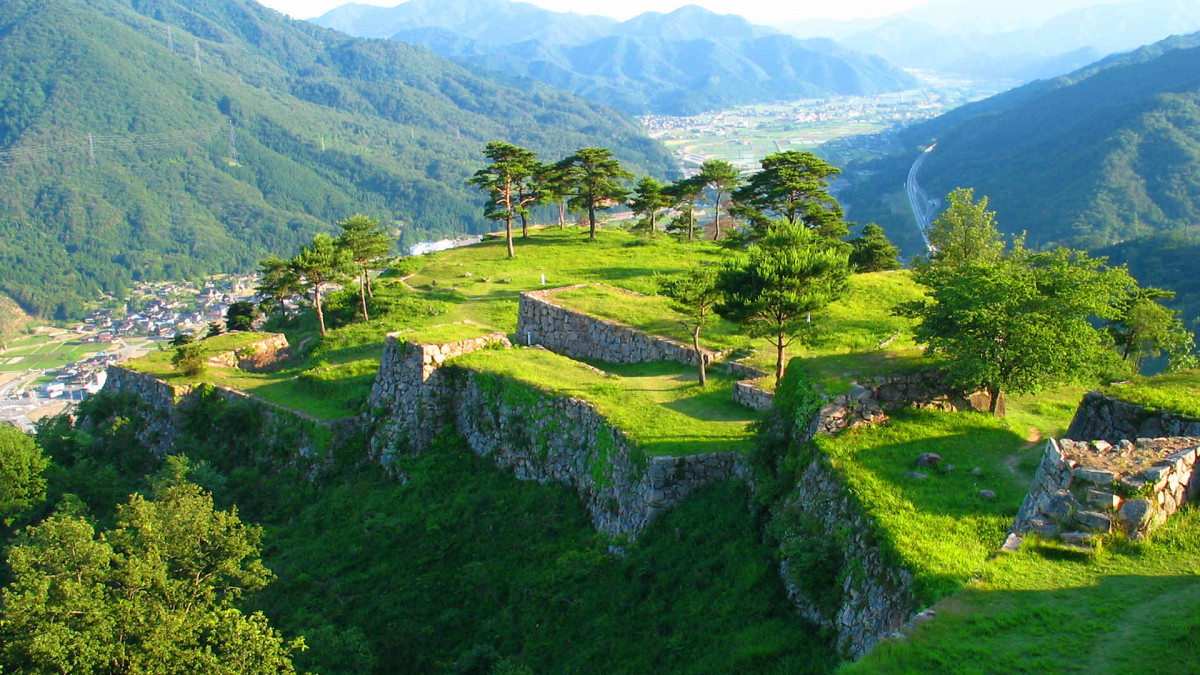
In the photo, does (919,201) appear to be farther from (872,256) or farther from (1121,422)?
(1121,422)

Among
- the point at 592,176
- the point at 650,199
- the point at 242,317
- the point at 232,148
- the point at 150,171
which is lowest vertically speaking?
the point at 242,317

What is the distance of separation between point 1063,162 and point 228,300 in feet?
359

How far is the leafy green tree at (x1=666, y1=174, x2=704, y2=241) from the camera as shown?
3803cm

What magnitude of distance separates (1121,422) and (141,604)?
1538cm

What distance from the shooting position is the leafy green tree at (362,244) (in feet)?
107

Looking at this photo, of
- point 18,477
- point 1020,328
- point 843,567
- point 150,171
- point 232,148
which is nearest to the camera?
point 843,567

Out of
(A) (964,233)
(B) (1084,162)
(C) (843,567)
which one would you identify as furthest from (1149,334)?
(B) (1084,162)

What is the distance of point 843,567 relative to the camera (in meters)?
9.28

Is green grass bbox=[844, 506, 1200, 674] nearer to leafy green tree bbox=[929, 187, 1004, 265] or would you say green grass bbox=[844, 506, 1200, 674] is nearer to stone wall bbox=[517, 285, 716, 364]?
stone wall bbox=[517, 285, 716, 364]

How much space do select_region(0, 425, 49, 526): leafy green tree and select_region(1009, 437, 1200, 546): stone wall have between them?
2542 cm

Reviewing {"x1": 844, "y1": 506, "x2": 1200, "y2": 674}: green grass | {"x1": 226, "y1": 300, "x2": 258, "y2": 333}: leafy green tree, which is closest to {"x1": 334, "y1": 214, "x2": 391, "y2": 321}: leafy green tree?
{"x1": 226, "y1": 300, "x2": 258, "y2": 333}: leafy green tree

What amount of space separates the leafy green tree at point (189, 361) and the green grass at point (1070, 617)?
26.0 metres

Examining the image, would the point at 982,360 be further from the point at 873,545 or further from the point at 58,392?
the point at 58,392

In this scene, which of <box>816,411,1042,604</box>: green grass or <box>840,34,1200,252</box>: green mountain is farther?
<box>840,34,1200,252</box>: green mountain
